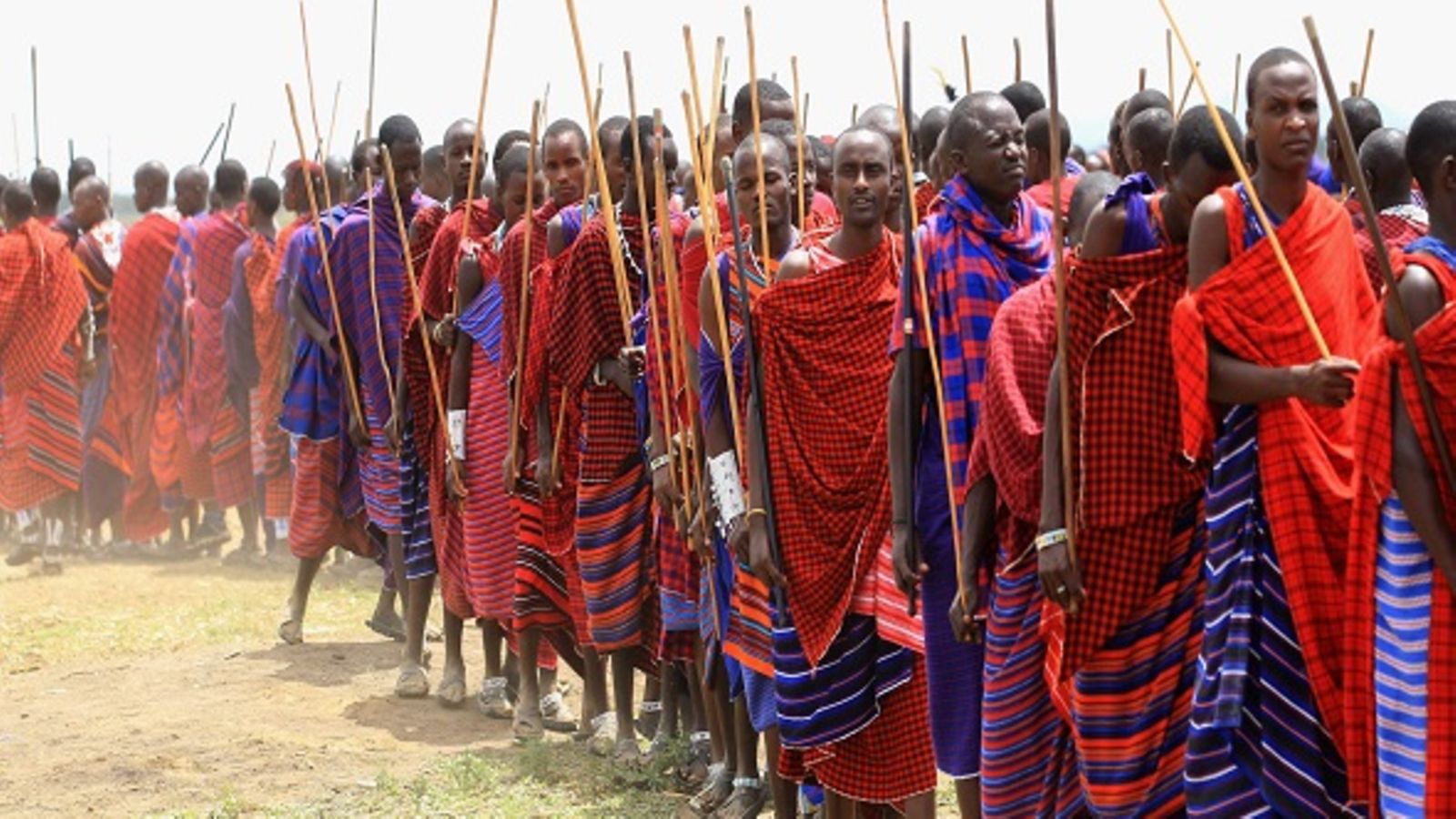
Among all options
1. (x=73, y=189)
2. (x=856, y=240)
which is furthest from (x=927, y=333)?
(x=73, y=189)

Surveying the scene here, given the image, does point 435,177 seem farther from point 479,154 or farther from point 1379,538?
point 1379,538

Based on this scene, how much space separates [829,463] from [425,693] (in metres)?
4.29

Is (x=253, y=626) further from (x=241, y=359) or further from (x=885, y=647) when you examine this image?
(x=885, y=647)

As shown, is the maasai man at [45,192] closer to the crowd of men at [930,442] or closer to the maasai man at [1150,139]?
the crowd of men at [930,442]

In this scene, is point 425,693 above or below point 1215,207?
below

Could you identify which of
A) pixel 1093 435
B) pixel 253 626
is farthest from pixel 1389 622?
pixel 253 626

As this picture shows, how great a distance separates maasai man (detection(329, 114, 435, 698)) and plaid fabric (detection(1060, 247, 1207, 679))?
5525mm

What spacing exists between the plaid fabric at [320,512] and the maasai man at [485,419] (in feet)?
5.61

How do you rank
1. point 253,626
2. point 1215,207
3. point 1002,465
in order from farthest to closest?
point 253,626, point 1002,465, point 1215,207

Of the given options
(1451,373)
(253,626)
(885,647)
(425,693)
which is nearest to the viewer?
(1451,373)

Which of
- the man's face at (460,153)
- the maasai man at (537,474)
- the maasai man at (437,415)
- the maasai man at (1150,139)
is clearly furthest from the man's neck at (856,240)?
the man's face at (460,153)

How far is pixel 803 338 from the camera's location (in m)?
Answer: 6.77

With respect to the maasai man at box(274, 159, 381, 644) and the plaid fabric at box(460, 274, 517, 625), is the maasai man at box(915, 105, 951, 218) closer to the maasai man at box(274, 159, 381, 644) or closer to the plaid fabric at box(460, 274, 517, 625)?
the plaid fabric at box(460, 274, 517, 625)

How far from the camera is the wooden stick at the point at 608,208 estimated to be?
792cm
